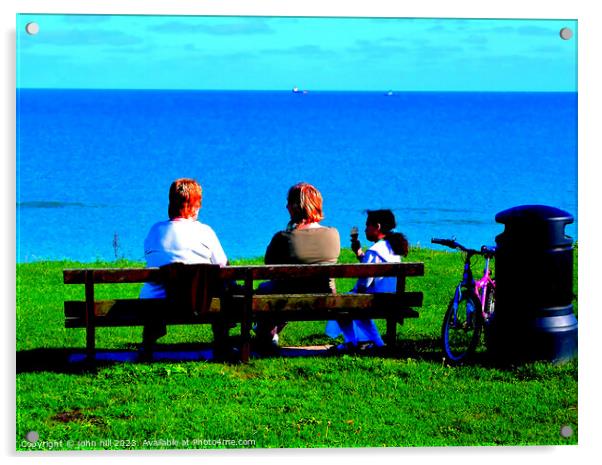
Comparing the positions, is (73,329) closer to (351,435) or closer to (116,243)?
(116,243)

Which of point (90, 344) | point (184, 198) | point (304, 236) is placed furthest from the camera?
point (304, 236)

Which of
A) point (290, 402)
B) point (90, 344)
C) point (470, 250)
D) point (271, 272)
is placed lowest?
point (290, 402)

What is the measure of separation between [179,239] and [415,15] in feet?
7.00

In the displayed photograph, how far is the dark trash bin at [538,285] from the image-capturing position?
10516 millimetres

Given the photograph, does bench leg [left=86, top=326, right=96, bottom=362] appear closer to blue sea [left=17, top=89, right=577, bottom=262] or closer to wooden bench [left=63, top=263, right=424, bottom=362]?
wooden bench [left=63, top=263, right=424, bottom=362]

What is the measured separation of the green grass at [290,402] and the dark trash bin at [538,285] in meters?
0.14

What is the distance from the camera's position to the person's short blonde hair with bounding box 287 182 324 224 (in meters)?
10.8

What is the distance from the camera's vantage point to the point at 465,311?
1100cm

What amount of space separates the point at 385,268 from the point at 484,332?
84 centimetres

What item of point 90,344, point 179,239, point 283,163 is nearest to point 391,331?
point 283,163

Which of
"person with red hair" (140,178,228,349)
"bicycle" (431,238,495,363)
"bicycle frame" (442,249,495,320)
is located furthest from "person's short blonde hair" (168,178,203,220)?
"bicycle frame" (442,249,495,320)

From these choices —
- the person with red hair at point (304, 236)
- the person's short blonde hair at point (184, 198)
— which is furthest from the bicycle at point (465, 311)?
the person's short blonde hair at point (184, 198)

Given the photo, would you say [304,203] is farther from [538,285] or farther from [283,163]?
[538,285]
